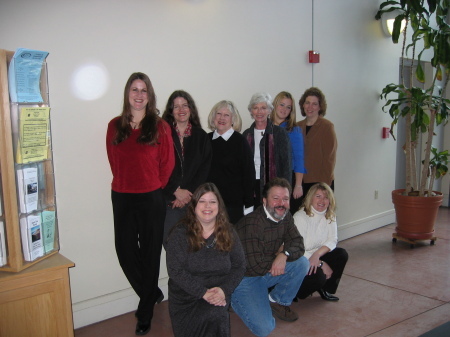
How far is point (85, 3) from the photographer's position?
259 centimetres

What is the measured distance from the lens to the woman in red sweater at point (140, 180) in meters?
2.50

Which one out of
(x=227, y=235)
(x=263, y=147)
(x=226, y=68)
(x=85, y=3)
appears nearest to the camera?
(x=227, y=235)

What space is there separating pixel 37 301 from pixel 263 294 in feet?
4.35

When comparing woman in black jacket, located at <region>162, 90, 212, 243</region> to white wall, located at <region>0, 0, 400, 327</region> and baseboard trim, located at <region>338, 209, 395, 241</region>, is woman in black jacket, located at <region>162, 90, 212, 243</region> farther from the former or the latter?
baseboard trim, located at <region>338, 209, 395, 241</region>

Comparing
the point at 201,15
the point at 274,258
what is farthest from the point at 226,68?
the point at 274,258

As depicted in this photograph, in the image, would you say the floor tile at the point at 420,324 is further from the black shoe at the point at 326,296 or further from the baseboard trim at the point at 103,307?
the baseboard trim at the point at 103,307

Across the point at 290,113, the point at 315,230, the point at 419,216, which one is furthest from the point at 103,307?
the point at 419,216

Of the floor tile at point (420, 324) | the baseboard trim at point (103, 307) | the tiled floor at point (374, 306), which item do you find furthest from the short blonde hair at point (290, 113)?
the baseboard trim at point (103, 307)

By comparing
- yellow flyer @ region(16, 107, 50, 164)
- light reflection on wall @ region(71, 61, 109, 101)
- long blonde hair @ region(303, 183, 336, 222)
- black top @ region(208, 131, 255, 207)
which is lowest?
long blonde hair @ region(303, 183, 336, 222)

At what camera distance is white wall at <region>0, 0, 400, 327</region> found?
254cm

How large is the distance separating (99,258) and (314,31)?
2975 mm

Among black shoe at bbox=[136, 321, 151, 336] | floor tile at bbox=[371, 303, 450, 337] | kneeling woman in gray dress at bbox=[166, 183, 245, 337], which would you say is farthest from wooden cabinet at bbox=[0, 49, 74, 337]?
floor tile at bbox=[371, 303, 450, 337]

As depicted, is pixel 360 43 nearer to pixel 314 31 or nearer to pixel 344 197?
pixel 314 31

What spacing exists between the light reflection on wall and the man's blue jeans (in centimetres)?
153
